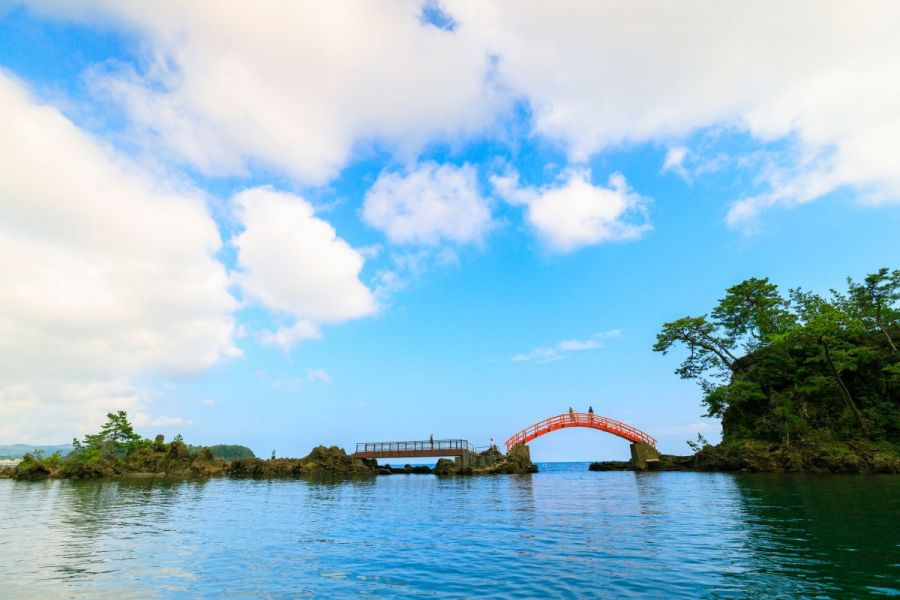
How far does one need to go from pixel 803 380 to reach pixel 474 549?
48487 mm

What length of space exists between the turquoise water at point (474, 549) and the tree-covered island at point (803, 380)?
842 inches

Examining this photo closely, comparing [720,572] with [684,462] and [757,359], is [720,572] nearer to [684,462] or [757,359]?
[757,359]

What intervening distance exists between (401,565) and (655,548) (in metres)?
7.10

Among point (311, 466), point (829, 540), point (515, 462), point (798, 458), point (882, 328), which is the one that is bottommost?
point (829, 540)

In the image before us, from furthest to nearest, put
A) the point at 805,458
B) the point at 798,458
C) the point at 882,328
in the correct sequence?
the point at 882,328
the point at 798,458
the point at 805,458

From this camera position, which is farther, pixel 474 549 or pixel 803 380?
pixel 803 380

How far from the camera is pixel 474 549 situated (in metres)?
13.3

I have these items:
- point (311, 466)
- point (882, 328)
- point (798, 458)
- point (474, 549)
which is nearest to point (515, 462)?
point (311, 466)

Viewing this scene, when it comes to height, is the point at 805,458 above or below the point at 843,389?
below

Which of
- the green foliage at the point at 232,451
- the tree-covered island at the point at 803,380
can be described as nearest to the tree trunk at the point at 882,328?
the tree-covered island at the point at 803,380

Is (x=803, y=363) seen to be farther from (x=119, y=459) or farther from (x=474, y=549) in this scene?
(x=119, y=459)

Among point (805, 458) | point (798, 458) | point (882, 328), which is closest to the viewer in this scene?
point (805, 458)

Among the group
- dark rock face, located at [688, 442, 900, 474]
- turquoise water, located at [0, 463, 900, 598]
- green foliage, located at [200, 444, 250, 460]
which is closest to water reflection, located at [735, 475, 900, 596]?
turquoise water, located at [0, 463, 900, 598]

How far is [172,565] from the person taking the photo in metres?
11.8
